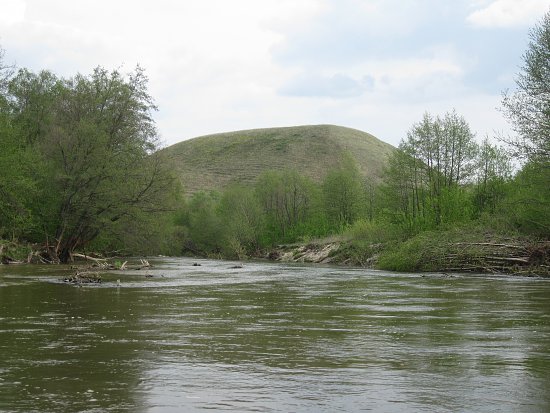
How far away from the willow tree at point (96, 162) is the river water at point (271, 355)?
1255 inches

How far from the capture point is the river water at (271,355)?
7207mm

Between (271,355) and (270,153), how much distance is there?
154816 millimetres

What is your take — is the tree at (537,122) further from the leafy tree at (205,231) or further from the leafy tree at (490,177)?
the leafy tree at (205,231)

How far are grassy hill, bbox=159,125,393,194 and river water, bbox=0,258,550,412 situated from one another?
124 meters

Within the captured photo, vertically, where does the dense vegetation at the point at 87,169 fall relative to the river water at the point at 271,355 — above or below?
above

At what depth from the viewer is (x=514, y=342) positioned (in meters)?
11.5

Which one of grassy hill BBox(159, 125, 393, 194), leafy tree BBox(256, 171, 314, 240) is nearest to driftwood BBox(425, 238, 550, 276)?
leafy tree BBox(256, 171, 314, 240)

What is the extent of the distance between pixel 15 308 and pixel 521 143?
2944cm

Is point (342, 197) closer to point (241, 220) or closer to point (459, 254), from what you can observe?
point (241, 220)

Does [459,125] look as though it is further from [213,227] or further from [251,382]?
[251,382]

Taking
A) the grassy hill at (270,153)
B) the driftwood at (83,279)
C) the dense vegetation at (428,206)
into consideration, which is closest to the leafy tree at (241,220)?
the dense vegetation at (428,206)

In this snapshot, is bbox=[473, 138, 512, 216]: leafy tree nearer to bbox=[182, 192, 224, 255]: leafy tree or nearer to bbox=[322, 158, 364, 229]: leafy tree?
bbox=[322, 158, 364, 229]: leafy tree

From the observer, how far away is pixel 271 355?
399 inches

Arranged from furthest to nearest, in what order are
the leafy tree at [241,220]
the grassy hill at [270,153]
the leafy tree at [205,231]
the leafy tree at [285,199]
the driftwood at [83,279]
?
1. the grassy hill at [270,153]
2. the leafy tree at [285,199]
3. the leafy tree at [205,231]
4. the leafy tree at [241,220]
5. the driftwood at [83,279]
